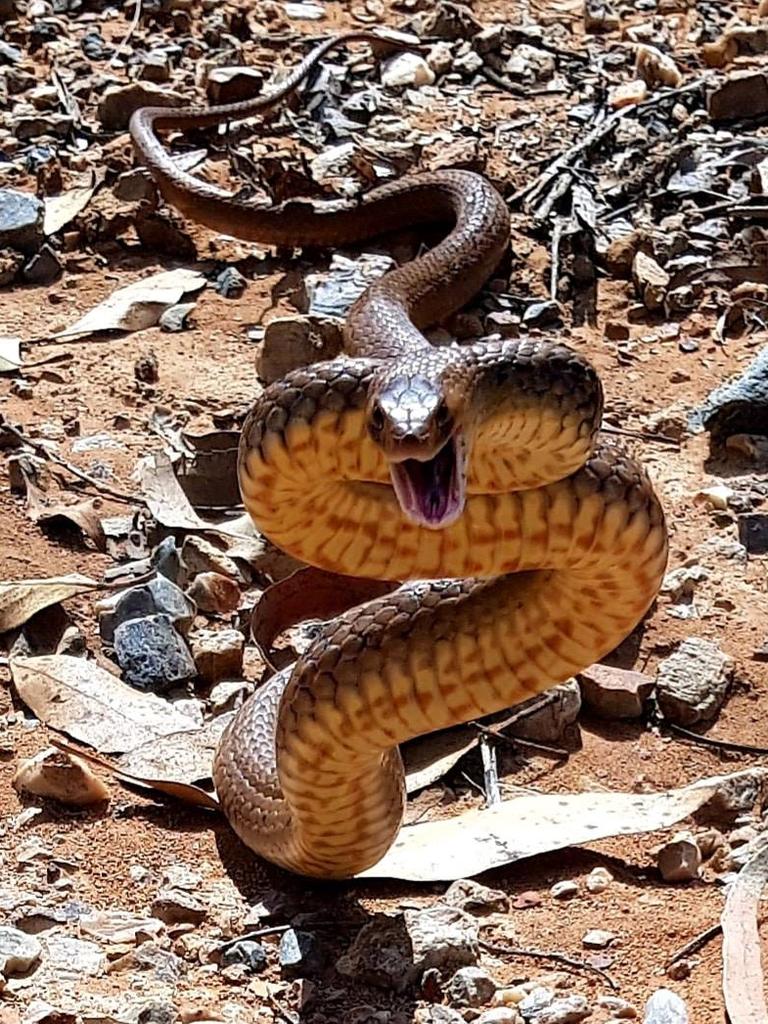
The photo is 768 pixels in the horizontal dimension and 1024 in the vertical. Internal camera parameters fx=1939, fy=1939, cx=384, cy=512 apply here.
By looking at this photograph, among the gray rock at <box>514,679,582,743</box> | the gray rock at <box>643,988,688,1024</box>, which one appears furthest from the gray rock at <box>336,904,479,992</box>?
the gray rock at <box>514,679,582,743</box>

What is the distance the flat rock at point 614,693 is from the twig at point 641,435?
5.40ft

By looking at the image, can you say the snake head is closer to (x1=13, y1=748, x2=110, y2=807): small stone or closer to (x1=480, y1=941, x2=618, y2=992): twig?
(x1=480, y1=941, x2=618, y2=992): twig

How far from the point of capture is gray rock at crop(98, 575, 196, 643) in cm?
546

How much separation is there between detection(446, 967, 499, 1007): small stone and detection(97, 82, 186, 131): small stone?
648cm

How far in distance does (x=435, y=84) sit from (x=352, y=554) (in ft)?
21.8

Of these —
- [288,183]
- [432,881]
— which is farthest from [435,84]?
[432,881]

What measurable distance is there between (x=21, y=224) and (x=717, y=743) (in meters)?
4.43

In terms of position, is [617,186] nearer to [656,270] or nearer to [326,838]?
[656,270]

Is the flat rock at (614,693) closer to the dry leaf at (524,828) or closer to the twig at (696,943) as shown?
the dry leaf at (524,828)

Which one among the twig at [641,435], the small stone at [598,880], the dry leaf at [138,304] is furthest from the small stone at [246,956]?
the dry leaf at [138,304]

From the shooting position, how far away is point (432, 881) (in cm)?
438

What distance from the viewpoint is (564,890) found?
170 inches

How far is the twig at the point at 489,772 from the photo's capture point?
4.76 m

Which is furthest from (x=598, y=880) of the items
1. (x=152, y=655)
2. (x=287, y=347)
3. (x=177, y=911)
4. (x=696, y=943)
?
(x=287, y=347)
